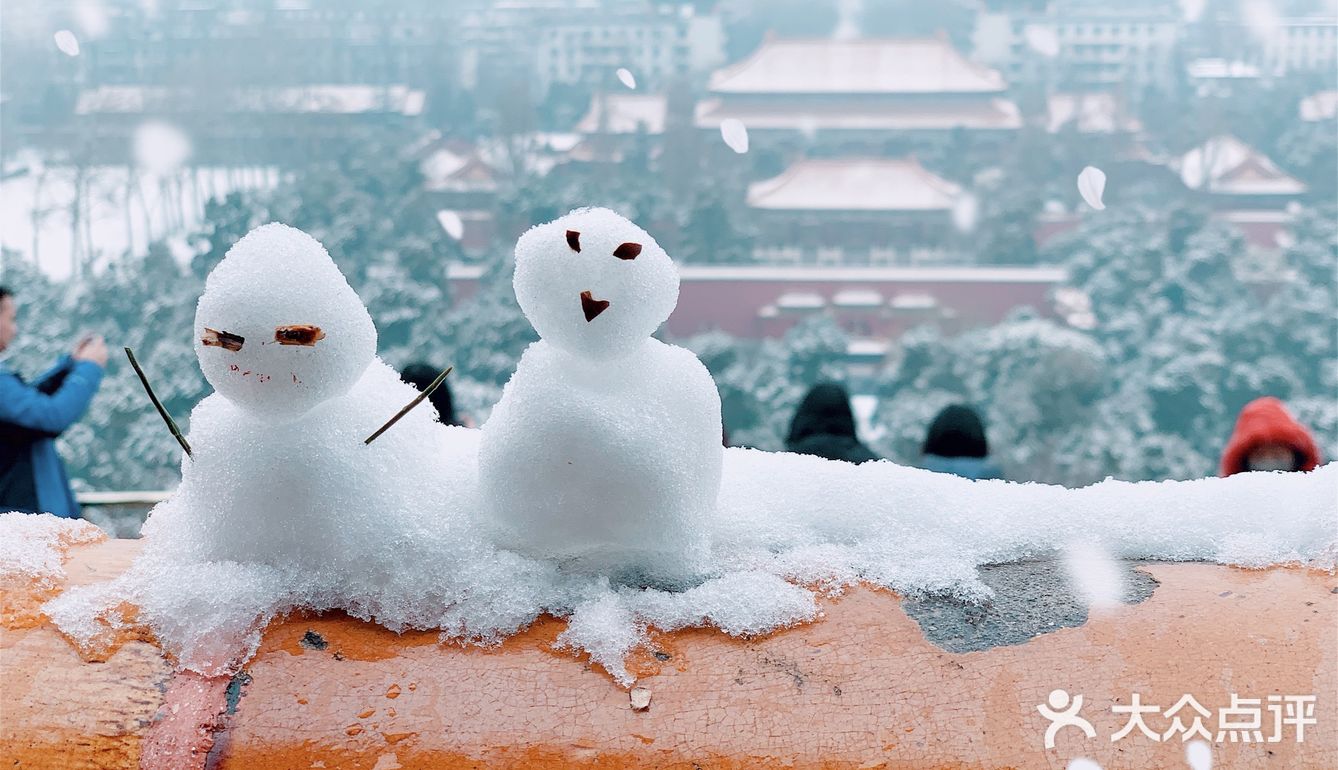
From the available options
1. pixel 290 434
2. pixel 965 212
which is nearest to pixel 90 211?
pixel 965 212

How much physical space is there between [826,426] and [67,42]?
10.3m

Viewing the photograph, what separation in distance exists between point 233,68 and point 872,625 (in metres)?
11.0

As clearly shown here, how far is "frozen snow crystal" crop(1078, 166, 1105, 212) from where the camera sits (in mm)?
10398

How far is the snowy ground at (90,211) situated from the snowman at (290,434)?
9.32 m

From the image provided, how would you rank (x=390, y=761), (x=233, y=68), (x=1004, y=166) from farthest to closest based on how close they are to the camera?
1. (x=1004, y=166)
2. (x=233, y=68)
3. (x=390, y=761)

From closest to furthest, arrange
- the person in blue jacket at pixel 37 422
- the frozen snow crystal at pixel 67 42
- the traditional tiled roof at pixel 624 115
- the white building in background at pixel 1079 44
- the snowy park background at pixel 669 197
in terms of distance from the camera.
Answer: the person in blue jacket at pixel 37 422 → the snowy park background at pixel 669 197 → the frozen snow crystal at pixel 67 42 → the traditional tiled roof at pixel 624 115 → the white building in background at pixel 1079 44

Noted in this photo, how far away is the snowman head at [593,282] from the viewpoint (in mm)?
580

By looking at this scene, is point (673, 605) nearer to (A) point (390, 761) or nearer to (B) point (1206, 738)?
(A) point (390, 761)

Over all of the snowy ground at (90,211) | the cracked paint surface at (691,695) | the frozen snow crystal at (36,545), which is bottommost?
the cracked paint surface at (691,695)

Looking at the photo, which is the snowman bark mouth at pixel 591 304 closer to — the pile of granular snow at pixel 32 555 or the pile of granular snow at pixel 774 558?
the pile of granular snow at pixel 774 558

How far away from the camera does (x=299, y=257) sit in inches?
22.5

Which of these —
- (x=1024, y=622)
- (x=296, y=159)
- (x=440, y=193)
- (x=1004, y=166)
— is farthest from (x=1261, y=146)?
(x=1024, y=622)

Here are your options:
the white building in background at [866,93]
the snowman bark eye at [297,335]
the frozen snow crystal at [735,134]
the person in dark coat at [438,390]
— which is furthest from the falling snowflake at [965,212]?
the snowman bark eye at [297,335]

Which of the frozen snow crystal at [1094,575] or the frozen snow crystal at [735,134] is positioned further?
the frozen snow crystal at [735,134]
